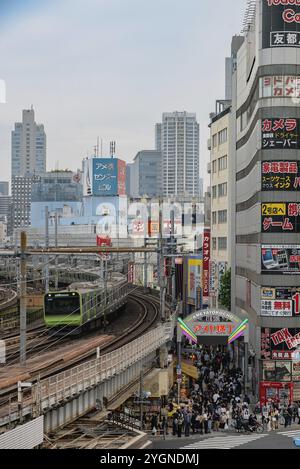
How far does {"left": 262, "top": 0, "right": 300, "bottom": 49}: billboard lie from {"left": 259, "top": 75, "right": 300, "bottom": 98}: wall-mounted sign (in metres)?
1.59

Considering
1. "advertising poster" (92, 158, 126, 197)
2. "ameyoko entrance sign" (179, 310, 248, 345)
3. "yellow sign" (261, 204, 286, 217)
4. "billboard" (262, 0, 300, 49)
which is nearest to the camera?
"billboard" (262, 0, 300, 49)

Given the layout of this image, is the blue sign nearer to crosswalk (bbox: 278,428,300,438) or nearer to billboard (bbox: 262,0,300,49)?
billboard (bbox: 262,0,300,49)

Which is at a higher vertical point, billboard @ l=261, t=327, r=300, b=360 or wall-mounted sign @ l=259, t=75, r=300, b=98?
wall-mounted sign @ l=259, t=75, r=300, b=98

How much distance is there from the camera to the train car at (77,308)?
1886 inches

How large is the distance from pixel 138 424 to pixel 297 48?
69.8 ft

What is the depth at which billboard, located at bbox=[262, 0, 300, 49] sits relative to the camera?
146 ft

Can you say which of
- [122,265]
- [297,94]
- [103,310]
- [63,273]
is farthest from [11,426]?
[122,265]

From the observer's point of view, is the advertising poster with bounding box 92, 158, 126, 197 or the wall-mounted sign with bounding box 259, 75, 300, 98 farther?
the advertising poster with bounding box 92, 158, 126, 197

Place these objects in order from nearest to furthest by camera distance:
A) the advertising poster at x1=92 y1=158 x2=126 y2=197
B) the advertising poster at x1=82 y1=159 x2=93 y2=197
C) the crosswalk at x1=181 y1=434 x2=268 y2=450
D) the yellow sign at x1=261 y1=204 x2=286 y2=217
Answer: the crosswalk at x1=181 y1=434 x2=268 y2=450 < the yellow sign at x1=261 y1=204 x2=286 y2=217 < the advertising poster at x1=92 y1=158 x2=126 y2=197 < the advertising poster at x1=82 y1=159 x2=93 y2=197

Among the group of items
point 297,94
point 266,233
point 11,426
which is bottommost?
point 11,426

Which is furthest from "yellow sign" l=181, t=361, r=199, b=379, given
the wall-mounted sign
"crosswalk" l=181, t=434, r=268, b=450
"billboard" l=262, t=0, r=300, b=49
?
"billboard" l=262, t=0, r=300, b=49

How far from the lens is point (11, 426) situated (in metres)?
23.2

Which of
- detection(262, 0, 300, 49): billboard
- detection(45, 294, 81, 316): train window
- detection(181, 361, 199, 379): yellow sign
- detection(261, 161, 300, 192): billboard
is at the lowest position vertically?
detection(181, 361, 199, 379): yellow sign

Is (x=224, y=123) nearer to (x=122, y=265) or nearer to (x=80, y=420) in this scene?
(x=80, y=420)
